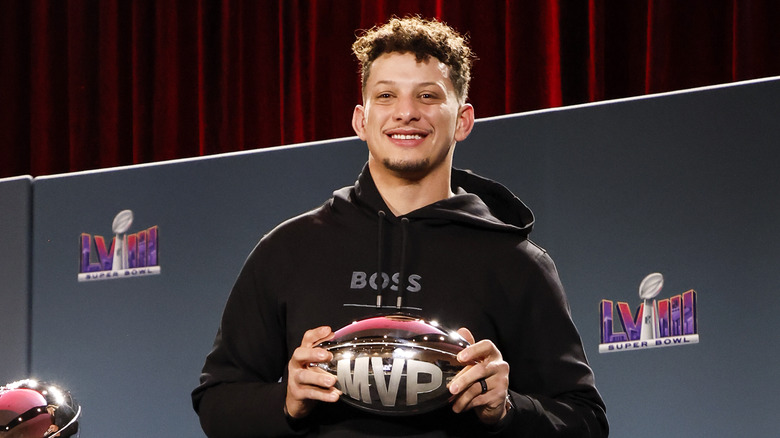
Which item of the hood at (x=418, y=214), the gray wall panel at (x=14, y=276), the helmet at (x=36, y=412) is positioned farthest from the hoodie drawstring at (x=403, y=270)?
the gray wall panel at (x=14, y=276)

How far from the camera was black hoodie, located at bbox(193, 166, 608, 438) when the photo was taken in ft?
4.77

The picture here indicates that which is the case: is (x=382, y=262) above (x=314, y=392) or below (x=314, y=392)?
above

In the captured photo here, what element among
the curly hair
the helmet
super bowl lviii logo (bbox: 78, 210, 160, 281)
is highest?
the curly hair

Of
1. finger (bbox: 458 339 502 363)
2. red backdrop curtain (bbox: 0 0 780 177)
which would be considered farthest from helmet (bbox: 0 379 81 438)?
red backdrop curtain (bbox: 0 0 780 177)

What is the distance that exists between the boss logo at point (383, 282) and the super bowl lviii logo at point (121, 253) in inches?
37.1

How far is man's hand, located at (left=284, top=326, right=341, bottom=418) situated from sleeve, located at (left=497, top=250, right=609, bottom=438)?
1.14 ft

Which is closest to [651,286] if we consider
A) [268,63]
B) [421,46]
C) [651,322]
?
[651,322]

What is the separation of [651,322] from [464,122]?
528 millimetres

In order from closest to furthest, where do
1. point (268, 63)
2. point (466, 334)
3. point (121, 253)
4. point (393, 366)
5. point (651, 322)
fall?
point (393, 366), point (466, 334), point (651, 322), point (121, 253), point (268, 63)

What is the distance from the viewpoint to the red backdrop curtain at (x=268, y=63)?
2902 millimetres

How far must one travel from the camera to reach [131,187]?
7.85ft

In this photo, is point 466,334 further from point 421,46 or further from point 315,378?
point 421,46

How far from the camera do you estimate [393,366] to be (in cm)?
125

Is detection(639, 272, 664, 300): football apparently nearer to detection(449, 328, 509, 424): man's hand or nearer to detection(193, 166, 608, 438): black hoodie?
detection(193, 166, 608, 438): black hoodie
